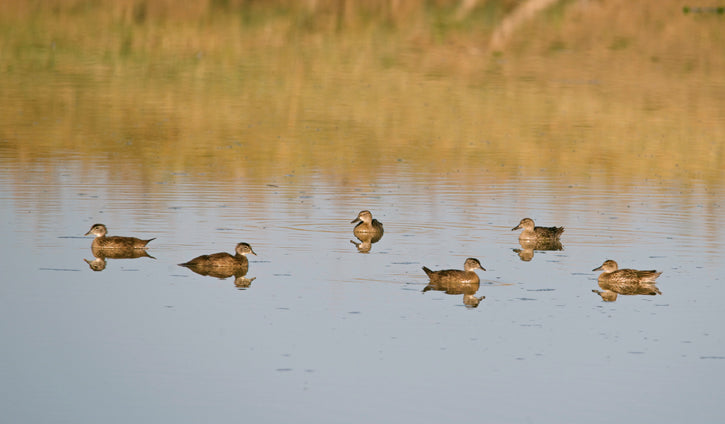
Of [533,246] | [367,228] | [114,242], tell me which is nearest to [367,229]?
[367,228]

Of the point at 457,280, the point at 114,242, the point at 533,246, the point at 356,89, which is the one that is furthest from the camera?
the point at 356,89

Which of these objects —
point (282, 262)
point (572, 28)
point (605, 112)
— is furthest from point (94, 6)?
point (282, 262)

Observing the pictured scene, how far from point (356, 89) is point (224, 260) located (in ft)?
78.0

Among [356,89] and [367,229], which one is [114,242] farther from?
[356,89]

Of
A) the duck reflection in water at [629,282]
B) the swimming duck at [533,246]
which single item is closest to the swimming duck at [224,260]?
the swimming duck at [533,246]

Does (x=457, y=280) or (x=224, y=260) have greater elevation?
(x=224, y=260)

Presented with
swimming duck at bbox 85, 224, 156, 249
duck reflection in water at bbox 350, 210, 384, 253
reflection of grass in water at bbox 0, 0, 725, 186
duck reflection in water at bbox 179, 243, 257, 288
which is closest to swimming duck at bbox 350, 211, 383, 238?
duck reflection in water at bbox 350, 210, 384, 253

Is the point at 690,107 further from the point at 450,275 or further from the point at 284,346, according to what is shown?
the point at 284,346

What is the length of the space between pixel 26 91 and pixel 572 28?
3393 cm

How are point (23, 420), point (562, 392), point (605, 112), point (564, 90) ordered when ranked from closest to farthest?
point (23, 420) → point (562, 392) → point (605, 112) → point (564, 90)

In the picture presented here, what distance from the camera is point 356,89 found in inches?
1569

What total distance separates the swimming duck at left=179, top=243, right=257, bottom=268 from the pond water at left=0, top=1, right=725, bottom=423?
0.19m

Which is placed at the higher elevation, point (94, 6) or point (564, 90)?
point (94, 6)

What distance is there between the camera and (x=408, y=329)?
13922 millimetres
